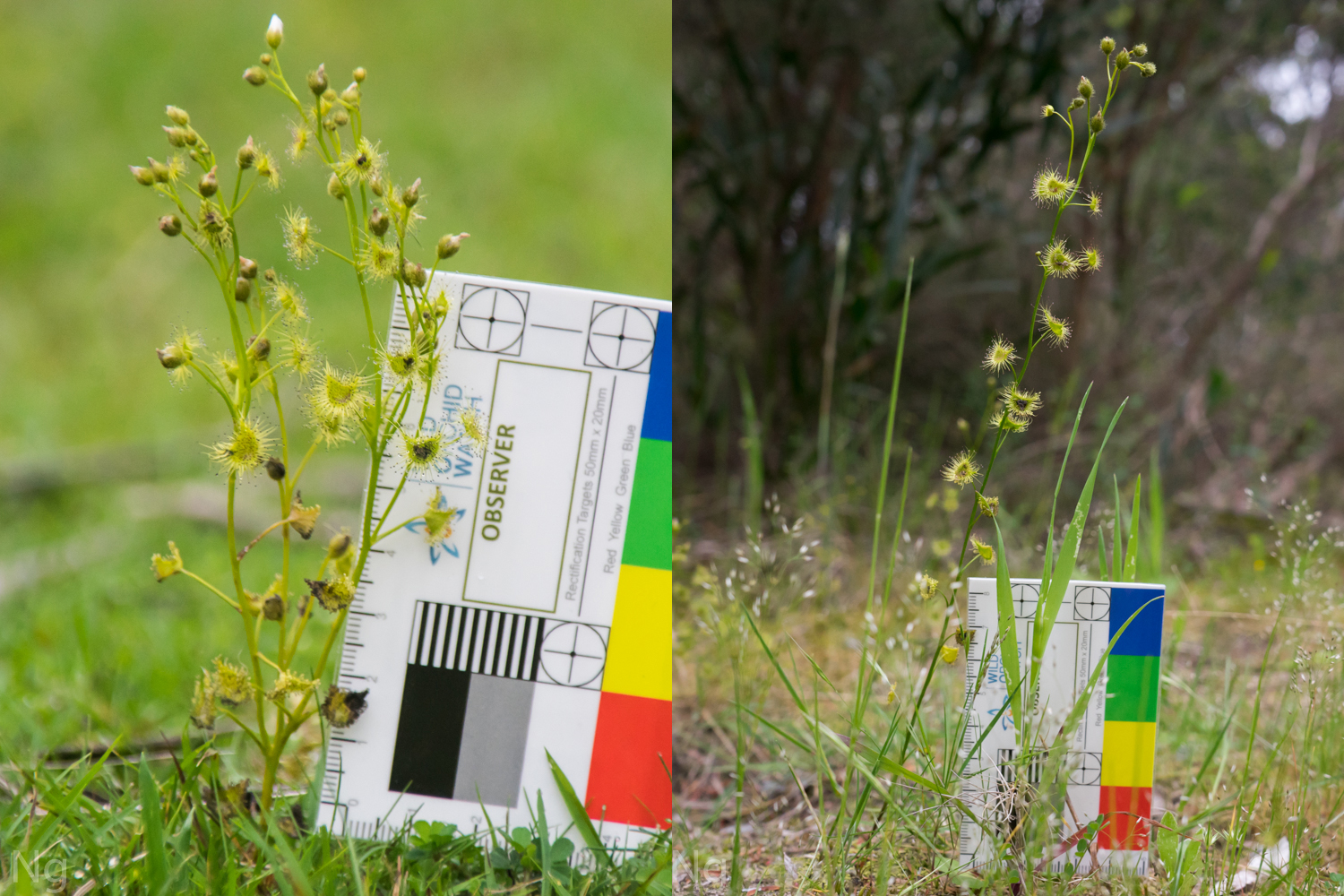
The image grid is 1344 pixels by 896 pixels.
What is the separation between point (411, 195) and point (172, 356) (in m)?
0.27

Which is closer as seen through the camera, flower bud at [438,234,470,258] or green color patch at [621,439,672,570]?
flower bud at [438,234,470,258]

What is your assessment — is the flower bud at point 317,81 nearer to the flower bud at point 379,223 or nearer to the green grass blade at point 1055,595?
the flower bud at point 379,223

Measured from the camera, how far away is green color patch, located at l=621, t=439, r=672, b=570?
1142 millimetres

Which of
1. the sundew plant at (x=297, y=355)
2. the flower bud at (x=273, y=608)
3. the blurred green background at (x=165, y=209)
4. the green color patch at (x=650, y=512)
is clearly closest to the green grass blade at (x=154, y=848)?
the sundew plant at (x=297, y=355)

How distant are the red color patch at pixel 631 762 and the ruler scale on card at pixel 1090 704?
1.13ft

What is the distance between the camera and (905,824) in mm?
950

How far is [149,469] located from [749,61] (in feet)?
7.03

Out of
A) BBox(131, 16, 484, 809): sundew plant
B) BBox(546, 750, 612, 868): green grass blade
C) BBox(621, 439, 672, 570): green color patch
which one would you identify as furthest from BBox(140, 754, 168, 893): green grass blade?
BBox(621, 439, 672, 570): green color patch

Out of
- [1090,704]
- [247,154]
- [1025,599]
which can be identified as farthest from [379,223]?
[1090,704]

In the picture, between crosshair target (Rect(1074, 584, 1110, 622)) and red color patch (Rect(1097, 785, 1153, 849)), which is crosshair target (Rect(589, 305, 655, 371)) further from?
red color patch (Rect(1097, 785, 1153, 849))

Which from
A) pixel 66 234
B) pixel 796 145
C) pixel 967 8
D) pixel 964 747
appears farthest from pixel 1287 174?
pixel 66 234

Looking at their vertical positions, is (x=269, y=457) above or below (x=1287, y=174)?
below

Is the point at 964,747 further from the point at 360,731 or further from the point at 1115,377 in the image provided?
the point at 1115,377

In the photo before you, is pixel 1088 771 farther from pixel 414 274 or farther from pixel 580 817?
pixel 414 274
